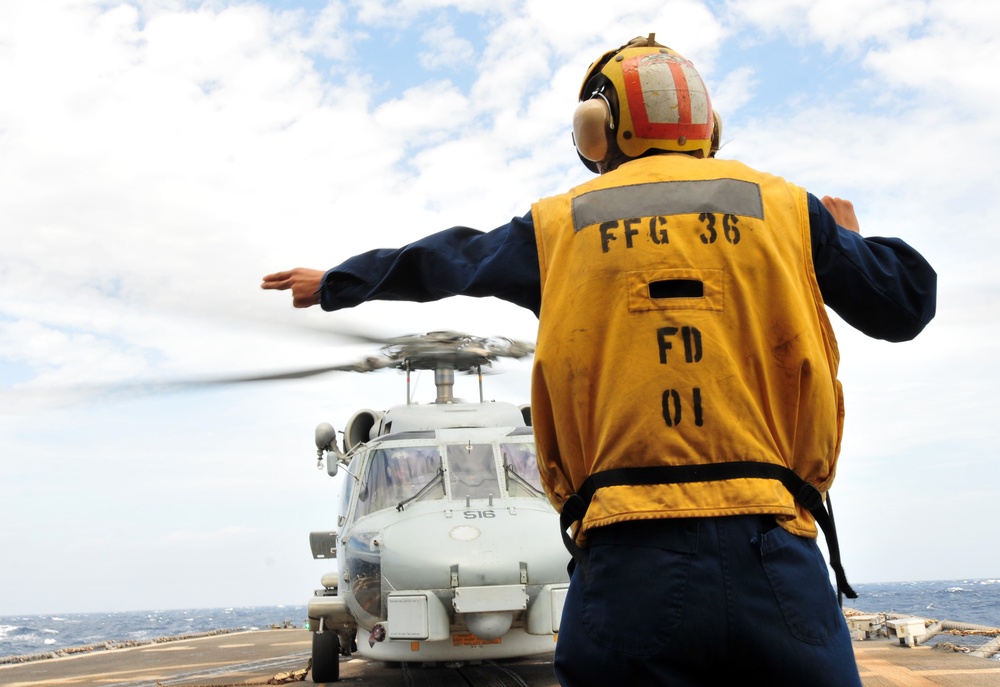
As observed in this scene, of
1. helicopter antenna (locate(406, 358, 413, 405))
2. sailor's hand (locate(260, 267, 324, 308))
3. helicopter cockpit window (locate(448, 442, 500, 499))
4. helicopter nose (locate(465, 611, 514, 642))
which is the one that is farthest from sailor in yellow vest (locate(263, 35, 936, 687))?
helicopter antenna (locate(406, 358, 413, 405))

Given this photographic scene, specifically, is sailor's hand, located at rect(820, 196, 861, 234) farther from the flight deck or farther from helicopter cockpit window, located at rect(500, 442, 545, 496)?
helicopter cockpit window, located at rect(500, 442, 545, 496)

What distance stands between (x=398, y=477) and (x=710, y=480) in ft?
23.6

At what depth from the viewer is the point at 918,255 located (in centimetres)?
204

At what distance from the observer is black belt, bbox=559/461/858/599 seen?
1.76 meters

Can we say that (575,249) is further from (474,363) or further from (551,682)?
(474,363)

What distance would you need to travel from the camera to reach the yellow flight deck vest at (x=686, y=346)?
176cm

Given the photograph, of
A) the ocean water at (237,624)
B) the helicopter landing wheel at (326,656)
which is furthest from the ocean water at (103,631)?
the helicopter landing wheel at (326,656)

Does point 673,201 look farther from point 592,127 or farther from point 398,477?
point 398,477

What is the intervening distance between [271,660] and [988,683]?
9.12 meters

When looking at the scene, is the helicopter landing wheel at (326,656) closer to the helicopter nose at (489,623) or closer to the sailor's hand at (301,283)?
the helicopter nose at (489,623)

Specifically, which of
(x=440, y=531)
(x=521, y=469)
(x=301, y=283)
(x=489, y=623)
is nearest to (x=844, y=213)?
(x=301, y=283)

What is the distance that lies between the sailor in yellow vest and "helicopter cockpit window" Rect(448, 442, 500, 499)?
660 cm

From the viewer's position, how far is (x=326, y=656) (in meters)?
9.35

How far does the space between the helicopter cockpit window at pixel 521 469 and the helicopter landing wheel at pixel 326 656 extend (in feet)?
8.13
